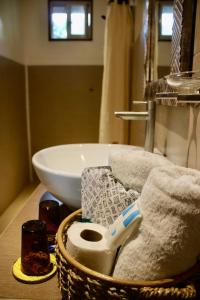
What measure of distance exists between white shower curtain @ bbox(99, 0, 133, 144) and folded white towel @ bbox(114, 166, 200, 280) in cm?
151

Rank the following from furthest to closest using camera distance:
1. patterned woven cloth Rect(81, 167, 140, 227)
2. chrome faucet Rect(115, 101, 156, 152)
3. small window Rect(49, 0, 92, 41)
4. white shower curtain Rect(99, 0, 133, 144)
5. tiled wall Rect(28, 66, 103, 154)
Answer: tiled wall Rect(28, 66, 103, 154), small window Rect(49, 0, 92, 41), white shower curtain Rect(99, 0, 133, 144), chrome faucet Rect(115, 101, 156, 152), patterned woven cloth Rect(81, 167, 140, 227)

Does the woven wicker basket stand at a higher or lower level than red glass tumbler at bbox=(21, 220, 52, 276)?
higher

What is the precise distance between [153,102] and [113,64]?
1.12m

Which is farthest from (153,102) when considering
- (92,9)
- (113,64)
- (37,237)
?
(92,9)

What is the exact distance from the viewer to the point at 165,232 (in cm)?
33

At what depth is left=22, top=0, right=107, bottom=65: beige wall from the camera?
93.2 inches

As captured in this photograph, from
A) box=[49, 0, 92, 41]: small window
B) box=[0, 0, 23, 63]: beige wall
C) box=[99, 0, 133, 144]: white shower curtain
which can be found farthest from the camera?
box=[49, 0, 92, 41]: small window

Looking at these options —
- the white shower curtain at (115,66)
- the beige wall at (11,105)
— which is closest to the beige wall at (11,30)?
the beige wall at (11,105)

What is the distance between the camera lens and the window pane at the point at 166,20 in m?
0.85

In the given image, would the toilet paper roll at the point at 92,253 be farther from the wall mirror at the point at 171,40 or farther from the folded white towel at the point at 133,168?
the wall mirror at the point at 171,40

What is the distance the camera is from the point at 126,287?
337 millimetres

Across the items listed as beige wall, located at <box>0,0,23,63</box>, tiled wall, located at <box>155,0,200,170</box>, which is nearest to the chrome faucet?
tiled wall, located at <box>155,0,200,170</box>

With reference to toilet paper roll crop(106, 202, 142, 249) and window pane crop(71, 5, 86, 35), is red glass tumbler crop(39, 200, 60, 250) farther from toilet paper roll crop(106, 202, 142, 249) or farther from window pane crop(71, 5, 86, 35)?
window pane crop(71, 5, 86, 35)

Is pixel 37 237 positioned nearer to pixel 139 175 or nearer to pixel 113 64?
pixel 139 175
